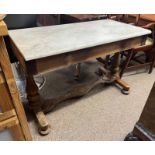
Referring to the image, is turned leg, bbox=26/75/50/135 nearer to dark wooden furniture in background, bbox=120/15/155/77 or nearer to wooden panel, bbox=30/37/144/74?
wooden panel, bbox=30/37/144/74

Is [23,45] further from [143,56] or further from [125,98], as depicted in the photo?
[143,56]

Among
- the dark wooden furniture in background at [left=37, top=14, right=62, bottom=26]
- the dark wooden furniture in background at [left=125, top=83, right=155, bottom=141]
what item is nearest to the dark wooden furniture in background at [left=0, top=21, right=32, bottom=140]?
the dark wooden furniture in background at [left=125, top=83, right=155, bottom=141]

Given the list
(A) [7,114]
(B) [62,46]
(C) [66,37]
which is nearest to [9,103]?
(A) [7,114]

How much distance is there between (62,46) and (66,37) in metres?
0.19

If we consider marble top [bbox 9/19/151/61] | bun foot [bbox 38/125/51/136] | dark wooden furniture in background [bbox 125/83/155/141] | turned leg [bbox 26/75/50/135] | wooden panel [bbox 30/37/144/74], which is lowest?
bun foot [bbox 38/125/51/136]

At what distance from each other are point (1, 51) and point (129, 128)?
1.23 m

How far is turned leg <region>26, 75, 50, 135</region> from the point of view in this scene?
1.39 m

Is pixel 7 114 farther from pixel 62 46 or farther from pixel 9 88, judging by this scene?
pixel 62 46

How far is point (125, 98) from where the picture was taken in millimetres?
1868

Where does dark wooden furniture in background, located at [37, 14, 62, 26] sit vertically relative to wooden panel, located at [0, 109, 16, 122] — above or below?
below

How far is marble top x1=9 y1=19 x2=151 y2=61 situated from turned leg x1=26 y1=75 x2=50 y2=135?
310 mm

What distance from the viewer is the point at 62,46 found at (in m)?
1.17

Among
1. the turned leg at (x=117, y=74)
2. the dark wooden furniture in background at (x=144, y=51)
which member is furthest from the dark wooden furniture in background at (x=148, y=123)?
the dark wooden furniture in background at (x=144, y=51)
